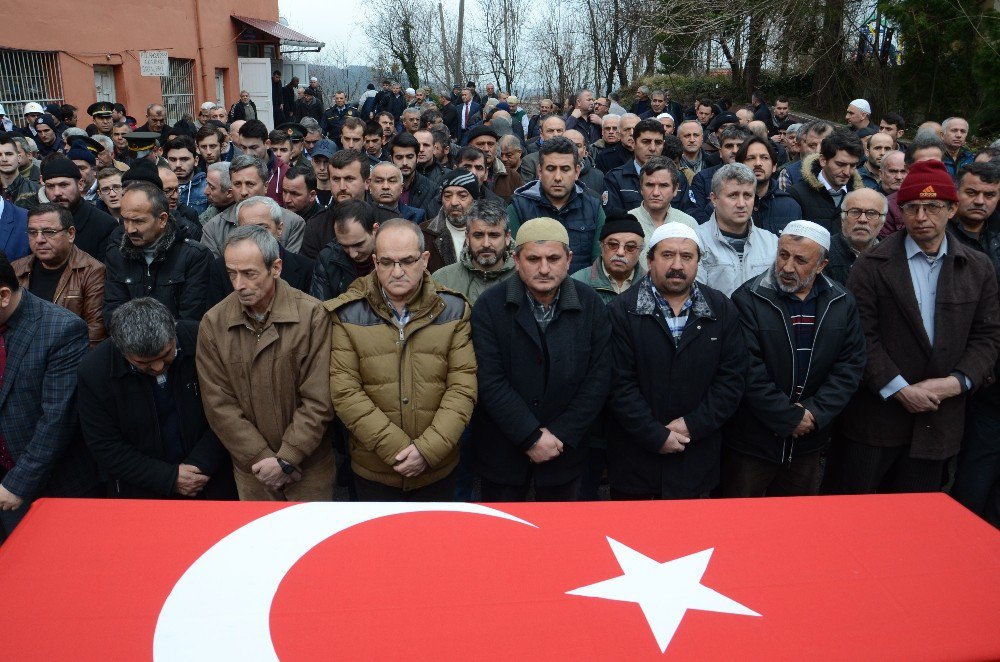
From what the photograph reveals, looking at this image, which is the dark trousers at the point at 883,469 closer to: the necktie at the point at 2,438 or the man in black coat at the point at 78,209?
→ the necktie at the point at 2,438

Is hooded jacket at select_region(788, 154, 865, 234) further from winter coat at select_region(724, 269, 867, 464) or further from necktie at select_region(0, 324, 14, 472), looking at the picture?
necktie at select_region(0, 324, 14, 472)

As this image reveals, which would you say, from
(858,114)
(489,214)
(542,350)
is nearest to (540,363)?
(542,350)

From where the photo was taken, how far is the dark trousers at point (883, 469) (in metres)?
3.88

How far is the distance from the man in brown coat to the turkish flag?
71.3 inches

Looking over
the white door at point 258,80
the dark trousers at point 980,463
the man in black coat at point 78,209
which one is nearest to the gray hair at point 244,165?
the man in black coat at point 78,209

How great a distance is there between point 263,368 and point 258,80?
22.3 meters

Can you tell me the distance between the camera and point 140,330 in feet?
9.70

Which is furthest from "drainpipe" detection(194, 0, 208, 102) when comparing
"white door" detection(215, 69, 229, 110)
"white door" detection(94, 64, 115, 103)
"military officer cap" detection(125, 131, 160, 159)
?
"military officer cap" detection(125, 131, 160, 159)

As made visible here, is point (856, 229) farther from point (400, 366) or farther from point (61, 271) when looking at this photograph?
point (61, 271)

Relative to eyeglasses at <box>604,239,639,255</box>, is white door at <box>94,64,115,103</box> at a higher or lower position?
higher

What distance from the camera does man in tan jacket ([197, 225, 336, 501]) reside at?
10.4ft

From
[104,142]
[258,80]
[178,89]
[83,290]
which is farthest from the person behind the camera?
[258,80]

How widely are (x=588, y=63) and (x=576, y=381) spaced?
27.4 m

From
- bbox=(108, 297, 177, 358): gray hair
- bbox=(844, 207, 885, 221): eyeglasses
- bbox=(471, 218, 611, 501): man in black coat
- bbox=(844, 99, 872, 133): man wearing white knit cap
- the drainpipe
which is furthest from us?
the drainpipe
